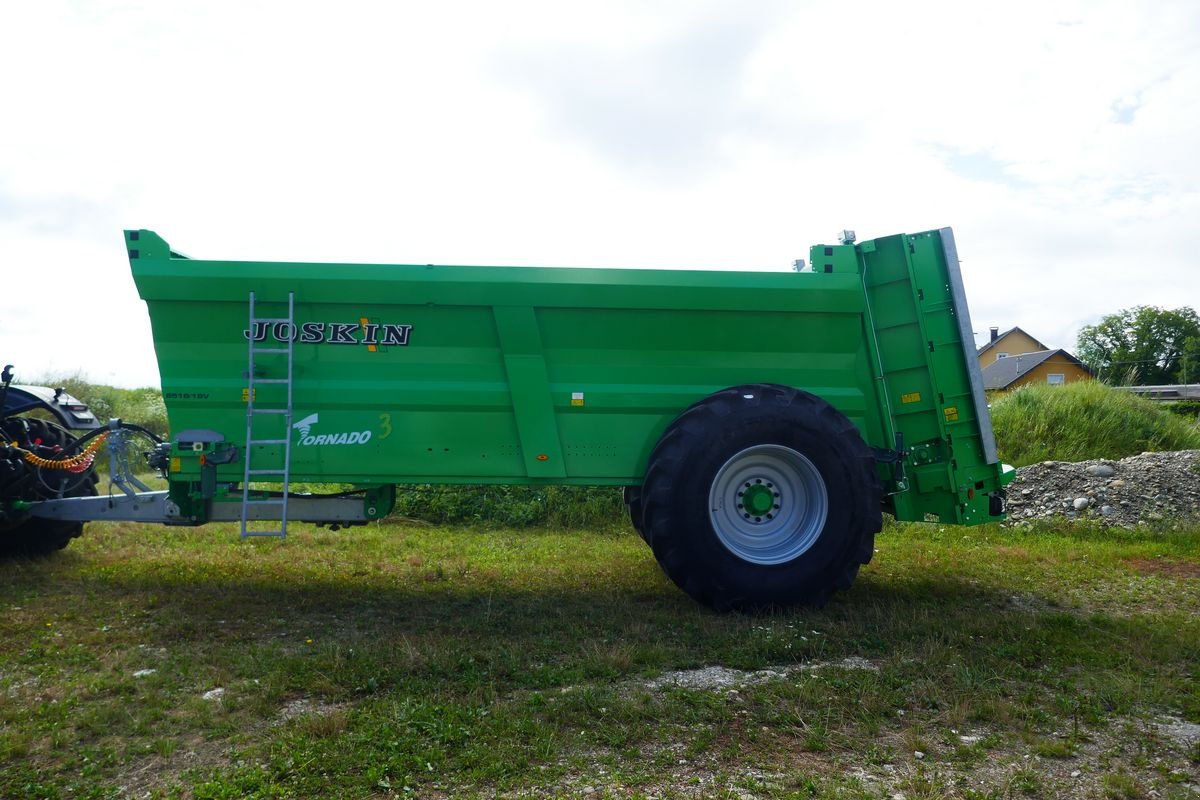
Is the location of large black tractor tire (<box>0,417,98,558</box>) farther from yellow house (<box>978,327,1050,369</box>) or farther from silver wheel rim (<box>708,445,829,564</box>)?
yellow house (<box>978,327,1050,369</box>)

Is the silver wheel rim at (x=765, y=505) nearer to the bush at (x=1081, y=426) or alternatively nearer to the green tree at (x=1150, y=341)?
the bush at (x=1081, y=426)

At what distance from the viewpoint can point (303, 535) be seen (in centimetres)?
930

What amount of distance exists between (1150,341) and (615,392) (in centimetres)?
6639

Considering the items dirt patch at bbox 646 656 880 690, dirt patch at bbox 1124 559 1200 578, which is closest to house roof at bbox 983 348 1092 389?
dirt patch at bbox 1124 559 1200 578

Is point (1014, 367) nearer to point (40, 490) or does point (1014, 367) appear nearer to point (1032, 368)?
point (1032, 368)

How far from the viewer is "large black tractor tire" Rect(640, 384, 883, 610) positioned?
5.91 meters

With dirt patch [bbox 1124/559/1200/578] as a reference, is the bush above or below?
above

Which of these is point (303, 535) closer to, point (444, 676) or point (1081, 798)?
point (444, 676)

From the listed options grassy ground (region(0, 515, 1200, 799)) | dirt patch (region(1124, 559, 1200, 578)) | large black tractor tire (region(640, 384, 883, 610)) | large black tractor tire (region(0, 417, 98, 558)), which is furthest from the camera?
dirt patch (region(1124, 559, 1200, 578))

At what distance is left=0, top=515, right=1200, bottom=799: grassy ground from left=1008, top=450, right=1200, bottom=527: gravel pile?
9.87ft

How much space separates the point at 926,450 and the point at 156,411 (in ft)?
52.1

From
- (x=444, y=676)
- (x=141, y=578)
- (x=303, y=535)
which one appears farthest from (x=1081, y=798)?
(x=303, y=535)

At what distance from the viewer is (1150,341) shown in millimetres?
60250

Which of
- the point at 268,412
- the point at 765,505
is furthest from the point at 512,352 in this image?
the point at 765,505
